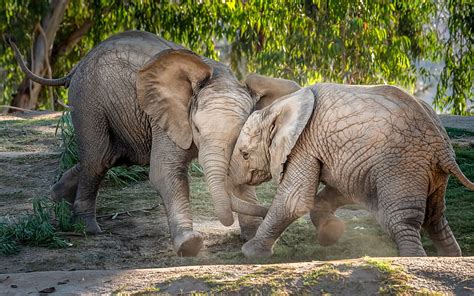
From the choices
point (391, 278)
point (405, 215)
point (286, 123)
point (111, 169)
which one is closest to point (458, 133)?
point (111, 169)

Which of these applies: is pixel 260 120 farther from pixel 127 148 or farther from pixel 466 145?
pixel 466 145

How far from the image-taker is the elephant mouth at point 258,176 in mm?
7207

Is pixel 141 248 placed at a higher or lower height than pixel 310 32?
lower

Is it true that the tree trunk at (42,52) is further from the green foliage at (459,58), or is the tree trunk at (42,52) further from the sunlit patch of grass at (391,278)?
the sunlit patch of grass at (391,278)

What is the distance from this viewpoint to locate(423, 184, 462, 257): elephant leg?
6.64 metres

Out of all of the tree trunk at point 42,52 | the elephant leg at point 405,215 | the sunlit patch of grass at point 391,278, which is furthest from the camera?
the tree trunk at point 42,52

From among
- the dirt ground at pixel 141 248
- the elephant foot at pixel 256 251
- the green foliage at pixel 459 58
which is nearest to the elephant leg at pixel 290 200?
the elephant foot at pixel 256 251

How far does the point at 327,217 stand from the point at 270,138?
2.43 ft

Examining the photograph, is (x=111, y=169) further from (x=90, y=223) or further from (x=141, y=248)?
(x=141, y=248)

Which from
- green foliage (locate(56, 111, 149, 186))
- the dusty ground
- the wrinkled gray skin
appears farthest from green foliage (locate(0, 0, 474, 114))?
the dusty ground

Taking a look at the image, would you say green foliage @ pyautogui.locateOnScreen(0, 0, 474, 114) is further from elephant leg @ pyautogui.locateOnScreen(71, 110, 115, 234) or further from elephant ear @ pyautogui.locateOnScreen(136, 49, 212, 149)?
elephant ear @ pyautogui.locateOnScreen(136, 49, 212, 149)

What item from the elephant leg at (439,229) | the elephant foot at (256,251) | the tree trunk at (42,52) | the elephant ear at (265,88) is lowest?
the tree trunk at (42,52)

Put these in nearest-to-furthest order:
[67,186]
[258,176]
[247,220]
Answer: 1. [258,176]
2. [247,220]
3. [67,186]

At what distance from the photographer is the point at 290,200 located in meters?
Result: 6.75
